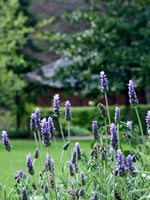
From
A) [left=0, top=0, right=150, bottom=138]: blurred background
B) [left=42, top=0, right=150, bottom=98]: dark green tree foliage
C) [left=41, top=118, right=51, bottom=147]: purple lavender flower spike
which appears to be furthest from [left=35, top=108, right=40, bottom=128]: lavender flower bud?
[left=42, top=0, right=150, bottom=98]: dark green tree foliage

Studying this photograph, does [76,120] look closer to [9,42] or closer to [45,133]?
[9,42]

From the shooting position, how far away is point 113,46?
2220cm

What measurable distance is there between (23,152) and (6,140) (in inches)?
519

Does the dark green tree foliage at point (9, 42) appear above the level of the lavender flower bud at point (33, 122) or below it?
above

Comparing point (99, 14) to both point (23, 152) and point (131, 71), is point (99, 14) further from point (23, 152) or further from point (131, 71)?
point (23, 152)

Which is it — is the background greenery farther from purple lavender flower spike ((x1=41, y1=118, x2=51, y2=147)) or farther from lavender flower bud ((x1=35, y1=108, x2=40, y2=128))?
purple lavender flower spike ((x1=41, y1=118, x2=51, y2=147))

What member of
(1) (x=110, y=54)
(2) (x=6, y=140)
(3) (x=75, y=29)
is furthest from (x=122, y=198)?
(3) (x=75, y=29)

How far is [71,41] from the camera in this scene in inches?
904

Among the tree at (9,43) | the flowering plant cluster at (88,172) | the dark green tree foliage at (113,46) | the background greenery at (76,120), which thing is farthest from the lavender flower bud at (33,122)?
the background greenery at (76,120)

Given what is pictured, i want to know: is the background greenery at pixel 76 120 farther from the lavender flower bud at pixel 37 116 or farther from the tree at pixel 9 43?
the lavender flower bud at pixel 37 116

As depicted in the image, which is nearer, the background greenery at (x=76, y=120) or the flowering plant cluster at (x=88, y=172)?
the flowering plant cluster at (x=88, y=172)

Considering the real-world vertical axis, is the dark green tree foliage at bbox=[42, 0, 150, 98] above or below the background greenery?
above

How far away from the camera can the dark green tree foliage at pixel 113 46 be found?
21891 millimetres

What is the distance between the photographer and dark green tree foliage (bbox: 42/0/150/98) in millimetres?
21891
